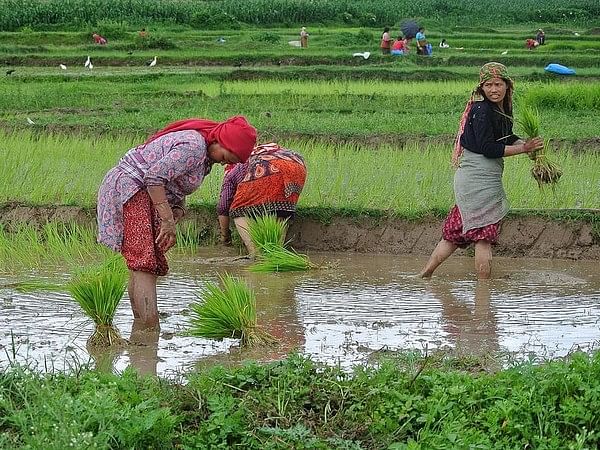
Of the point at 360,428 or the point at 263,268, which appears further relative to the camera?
the point at 263,268

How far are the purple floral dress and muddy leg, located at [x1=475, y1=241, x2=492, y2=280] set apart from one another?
213 centimetres

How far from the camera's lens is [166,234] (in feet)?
16.9

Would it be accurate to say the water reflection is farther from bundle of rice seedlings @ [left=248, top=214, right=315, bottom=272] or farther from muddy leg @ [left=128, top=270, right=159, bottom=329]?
muddy leg @ [left=128, top=270, right=159, bottom=329]

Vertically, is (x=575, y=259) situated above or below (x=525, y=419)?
below

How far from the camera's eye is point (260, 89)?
16.7 meters

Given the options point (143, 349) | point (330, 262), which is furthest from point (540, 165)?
point (143, 349)

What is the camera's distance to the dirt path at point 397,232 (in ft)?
24.8

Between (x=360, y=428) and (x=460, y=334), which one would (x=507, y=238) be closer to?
(x=460, y=334)

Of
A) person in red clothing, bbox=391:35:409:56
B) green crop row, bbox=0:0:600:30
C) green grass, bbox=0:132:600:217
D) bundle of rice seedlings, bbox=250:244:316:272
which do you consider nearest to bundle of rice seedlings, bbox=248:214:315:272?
bundle of rice seedlings, bbox=250:244:316:272

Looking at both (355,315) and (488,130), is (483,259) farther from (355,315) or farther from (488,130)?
(355,315)

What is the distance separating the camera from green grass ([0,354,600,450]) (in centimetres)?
351

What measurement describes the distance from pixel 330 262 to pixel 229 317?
8.07 feet

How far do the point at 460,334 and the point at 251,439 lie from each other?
203cm

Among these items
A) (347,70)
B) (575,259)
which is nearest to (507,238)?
(575,259)
